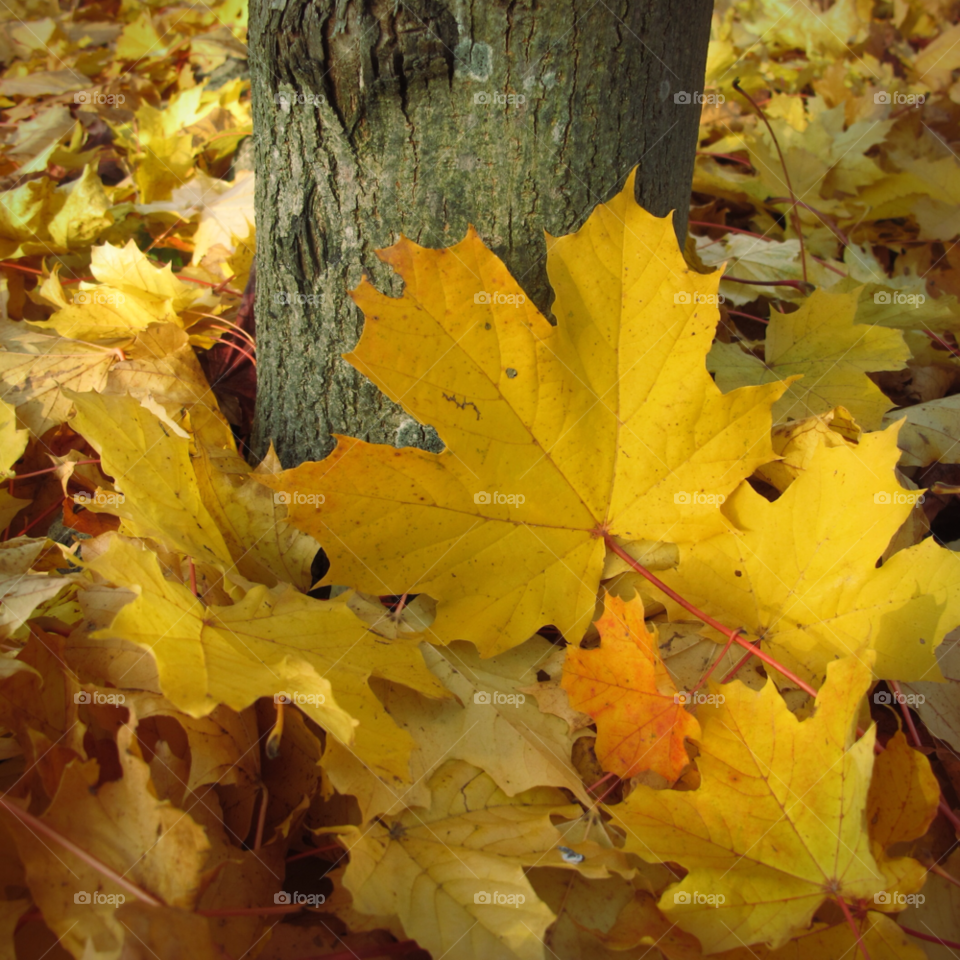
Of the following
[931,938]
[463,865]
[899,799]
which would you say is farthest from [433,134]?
[931,938]

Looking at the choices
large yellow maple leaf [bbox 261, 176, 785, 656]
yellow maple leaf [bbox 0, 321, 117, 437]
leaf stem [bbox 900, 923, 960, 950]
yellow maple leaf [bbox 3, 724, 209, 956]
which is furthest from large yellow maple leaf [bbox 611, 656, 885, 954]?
yellow maple leaf [bbox 0, 321, 117, 437]

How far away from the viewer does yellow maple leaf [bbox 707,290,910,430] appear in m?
1.26

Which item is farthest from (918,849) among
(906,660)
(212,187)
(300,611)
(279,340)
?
(212,187)

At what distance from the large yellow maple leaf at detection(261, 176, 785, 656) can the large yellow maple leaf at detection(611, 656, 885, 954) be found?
0.24 m

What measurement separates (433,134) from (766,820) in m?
0.95

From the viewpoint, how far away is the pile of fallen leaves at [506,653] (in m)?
0.74

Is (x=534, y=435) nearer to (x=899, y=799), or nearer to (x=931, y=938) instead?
(x=899, y=799)

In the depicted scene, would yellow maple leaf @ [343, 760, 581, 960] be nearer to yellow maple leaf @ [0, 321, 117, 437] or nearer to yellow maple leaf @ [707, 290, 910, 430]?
yellow maple leaf @ [707, 290, 910, 430]

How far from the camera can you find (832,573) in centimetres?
94

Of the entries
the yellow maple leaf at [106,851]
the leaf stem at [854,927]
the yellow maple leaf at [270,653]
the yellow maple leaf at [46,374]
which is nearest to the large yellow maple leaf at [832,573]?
the leaf stem at [854,927]

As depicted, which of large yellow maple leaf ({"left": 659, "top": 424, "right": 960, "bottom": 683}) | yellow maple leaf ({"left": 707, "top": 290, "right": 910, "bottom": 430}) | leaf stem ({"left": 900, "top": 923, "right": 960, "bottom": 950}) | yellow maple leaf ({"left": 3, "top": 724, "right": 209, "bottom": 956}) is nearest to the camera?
yellow maple leaf ({"left": 3, "top": 724, "right": 209, "bottom": 956})

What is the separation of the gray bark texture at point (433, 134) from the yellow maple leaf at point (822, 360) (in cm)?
36

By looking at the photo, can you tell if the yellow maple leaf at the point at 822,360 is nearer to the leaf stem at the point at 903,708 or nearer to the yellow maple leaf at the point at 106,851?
the leaf stem at the point at 903,708

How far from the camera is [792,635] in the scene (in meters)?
0.96
